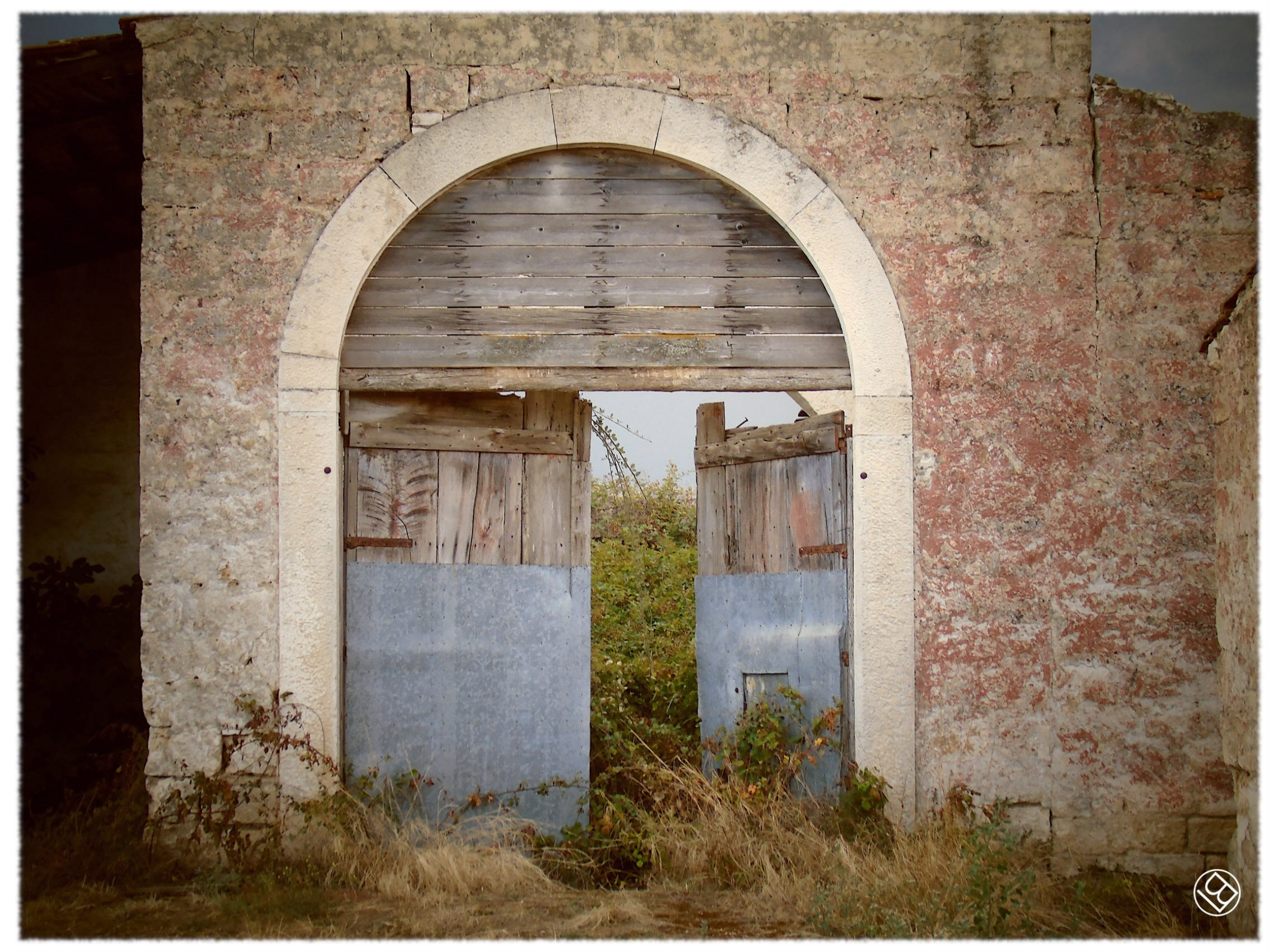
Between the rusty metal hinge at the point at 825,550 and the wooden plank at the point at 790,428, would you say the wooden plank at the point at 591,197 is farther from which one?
the rusty metal hinge at the point at 825,550

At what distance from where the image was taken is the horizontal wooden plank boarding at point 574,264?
4836 mm


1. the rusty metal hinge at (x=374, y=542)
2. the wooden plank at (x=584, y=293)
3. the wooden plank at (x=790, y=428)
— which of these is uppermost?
the wooden plank at (x=584, y=293)

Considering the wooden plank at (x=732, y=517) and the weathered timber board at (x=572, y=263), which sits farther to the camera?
the wooden plank at (x=732, y=517)

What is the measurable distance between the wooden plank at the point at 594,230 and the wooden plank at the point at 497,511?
109 cm

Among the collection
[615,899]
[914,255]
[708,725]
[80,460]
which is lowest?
[615,899]

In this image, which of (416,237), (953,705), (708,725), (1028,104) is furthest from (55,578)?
(1028,104)

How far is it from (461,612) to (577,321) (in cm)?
153

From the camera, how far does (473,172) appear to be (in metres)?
4.81

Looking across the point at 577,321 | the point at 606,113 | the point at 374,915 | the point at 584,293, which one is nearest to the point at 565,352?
the point at 577,321

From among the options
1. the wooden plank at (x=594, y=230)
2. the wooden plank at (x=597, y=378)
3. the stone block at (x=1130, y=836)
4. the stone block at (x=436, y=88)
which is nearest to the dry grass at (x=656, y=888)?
the stone block at (x=1130, y=836)

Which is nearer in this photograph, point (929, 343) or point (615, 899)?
point (615, 899)

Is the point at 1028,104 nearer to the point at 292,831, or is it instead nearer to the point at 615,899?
the point at 615,899

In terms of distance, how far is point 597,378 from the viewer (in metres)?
4.77

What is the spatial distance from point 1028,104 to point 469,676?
384 centimetres
